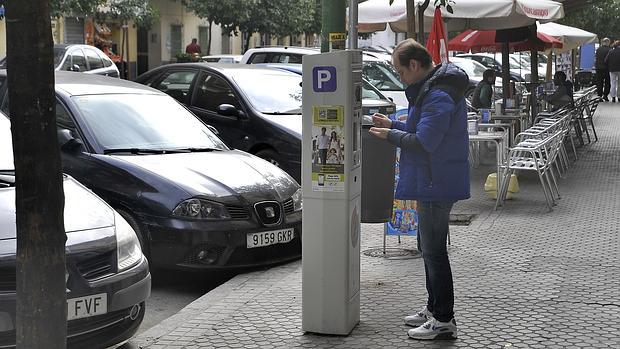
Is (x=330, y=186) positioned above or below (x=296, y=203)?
above

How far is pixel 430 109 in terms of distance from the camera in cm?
555

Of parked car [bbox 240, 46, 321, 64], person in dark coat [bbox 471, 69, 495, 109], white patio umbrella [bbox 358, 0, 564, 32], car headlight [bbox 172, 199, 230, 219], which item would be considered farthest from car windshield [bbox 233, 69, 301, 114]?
parked car [bbox 240, 46, 321, 64]

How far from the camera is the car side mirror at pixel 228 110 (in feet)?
36.9

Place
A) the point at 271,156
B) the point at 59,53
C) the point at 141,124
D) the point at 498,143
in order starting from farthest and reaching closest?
1. the point at 59,53
2. the point at 498,143
3. the point at 271,156
4. the point at 141,124

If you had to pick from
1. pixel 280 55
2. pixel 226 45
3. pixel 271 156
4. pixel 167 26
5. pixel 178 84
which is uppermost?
pixel 167 26

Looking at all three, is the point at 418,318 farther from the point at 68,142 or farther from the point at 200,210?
the point at 68,142

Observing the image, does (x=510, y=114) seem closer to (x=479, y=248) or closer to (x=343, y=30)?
(x=479, y=248)

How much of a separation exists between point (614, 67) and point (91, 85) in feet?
81.6

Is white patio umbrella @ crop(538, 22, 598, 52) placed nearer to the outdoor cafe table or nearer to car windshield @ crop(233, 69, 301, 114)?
the outdoor cafe table

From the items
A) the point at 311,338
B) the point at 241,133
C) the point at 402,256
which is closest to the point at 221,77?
the point at 241,133

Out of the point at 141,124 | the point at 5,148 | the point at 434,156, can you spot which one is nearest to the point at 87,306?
the point at 5,148

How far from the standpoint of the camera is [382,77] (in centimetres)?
1925

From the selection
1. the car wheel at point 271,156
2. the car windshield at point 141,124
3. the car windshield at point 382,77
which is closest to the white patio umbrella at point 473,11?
the car wheel at point 271,156

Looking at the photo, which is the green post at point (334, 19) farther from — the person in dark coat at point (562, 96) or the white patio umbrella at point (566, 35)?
the white patio umbrella at point (566, 35)
